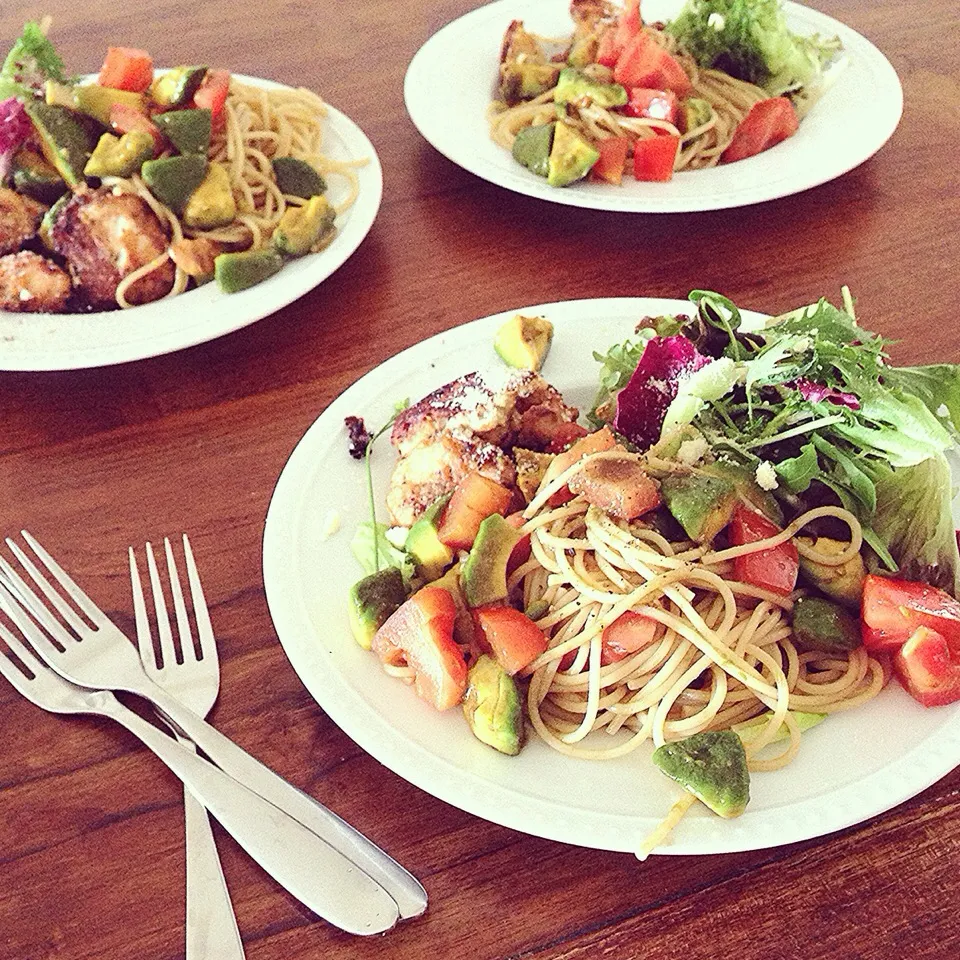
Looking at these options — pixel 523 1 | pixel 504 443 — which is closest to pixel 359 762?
pixel 504 443

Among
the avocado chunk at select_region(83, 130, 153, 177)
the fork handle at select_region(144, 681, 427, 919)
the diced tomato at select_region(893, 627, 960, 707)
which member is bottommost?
the fork handle at select_region(144, 681, 427, 919)

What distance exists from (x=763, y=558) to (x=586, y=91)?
198 centimetres

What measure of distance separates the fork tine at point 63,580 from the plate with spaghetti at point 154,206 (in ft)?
1.44

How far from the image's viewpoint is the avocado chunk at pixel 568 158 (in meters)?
2.96


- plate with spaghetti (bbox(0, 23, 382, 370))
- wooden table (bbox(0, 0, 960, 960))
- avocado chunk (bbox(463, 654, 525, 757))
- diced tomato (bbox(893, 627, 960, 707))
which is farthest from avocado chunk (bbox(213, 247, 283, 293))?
diced tomato (bbox(893, 627, 960, 707))

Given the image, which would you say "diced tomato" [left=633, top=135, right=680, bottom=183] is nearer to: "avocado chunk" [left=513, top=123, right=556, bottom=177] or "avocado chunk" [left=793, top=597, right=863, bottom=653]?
"avocado chunk" [left=513, top=123, right=556, bottom=177]

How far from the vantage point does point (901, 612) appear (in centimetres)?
177

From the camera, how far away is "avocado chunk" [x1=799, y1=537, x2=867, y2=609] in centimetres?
184

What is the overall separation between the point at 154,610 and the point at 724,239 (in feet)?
6.07

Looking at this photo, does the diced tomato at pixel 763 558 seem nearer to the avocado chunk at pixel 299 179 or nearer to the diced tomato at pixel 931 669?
the diced tomato at pixel 931 669

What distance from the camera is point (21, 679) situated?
1.87m

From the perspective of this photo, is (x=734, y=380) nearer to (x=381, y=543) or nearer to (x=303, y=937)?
(x=381, y=543)

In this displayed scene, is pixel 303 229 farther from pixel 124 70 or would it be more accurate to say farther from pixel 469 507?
pixel 469 507

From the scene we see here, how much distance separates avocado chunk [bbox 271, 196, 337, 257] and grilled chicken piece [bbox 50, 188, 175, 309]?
0.28 m
